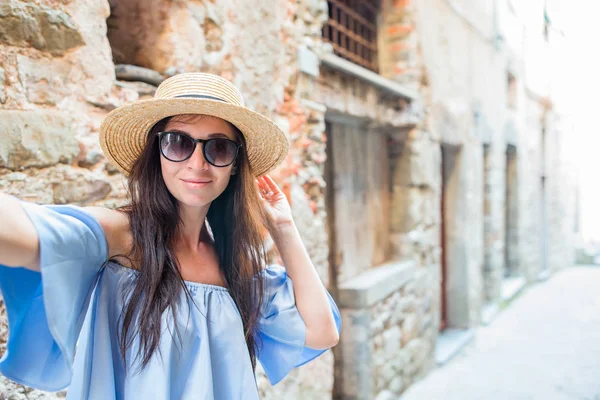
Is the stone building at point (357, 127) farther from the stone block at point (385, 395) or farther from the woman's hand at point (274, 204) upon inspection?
the woman's hand at point (274, 204)

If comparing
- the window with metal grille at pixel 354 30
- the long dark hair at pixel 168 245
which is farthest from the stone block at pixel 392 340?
the long dark hair at pixel 168 245

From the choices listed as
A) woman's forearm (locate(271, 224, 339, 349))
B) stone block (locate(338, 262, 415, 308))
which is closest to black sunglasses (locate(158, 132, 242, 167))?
woman's forearm (locate(271, 224, 339, 349))

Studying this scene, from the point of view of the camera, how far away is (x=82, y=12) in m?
1.56

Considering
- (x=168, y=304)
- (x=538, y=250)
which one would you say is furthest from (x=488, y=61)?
(x=168, y=304)

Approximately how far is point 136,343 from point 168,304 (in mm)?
97

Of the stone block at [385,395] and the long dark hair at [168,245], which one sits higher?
the long dark hair at [168,245]

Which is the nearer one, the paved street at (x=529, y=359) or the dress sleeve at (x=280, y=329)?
the dress sleeve at (x=280, y=329)

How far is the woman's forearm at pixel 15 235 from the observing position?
74 cm

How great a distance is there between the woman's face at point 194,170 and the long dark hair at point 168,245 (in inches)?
1.8

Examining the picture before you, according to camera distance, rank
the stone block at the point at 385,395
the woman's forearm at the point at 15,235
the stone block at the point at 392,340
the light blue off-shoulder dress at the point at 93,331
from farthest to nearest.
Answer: the stone block at the point at 392,340 → the stone block at the point at 385,395 → the light blue off-shoulder dress at the point at 93,331 → the woman's forearm at the point at 15,235

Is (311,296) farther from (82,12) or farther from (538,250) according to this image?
(538,250)

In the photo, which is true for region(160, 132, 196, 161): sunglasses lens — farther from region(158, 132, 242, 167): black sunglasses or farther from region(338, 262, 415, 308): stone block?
region(338, 262, 415, 308): stone block

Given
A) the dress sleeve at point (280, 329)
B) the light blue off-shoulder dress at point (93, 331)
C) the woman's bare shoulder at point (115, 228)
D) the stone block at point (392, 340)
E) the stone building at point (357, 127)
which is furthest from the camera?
the stone block at point (392, 340)

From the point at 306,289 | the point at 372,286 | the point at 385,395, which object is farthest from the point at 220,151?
the point at 385,395
